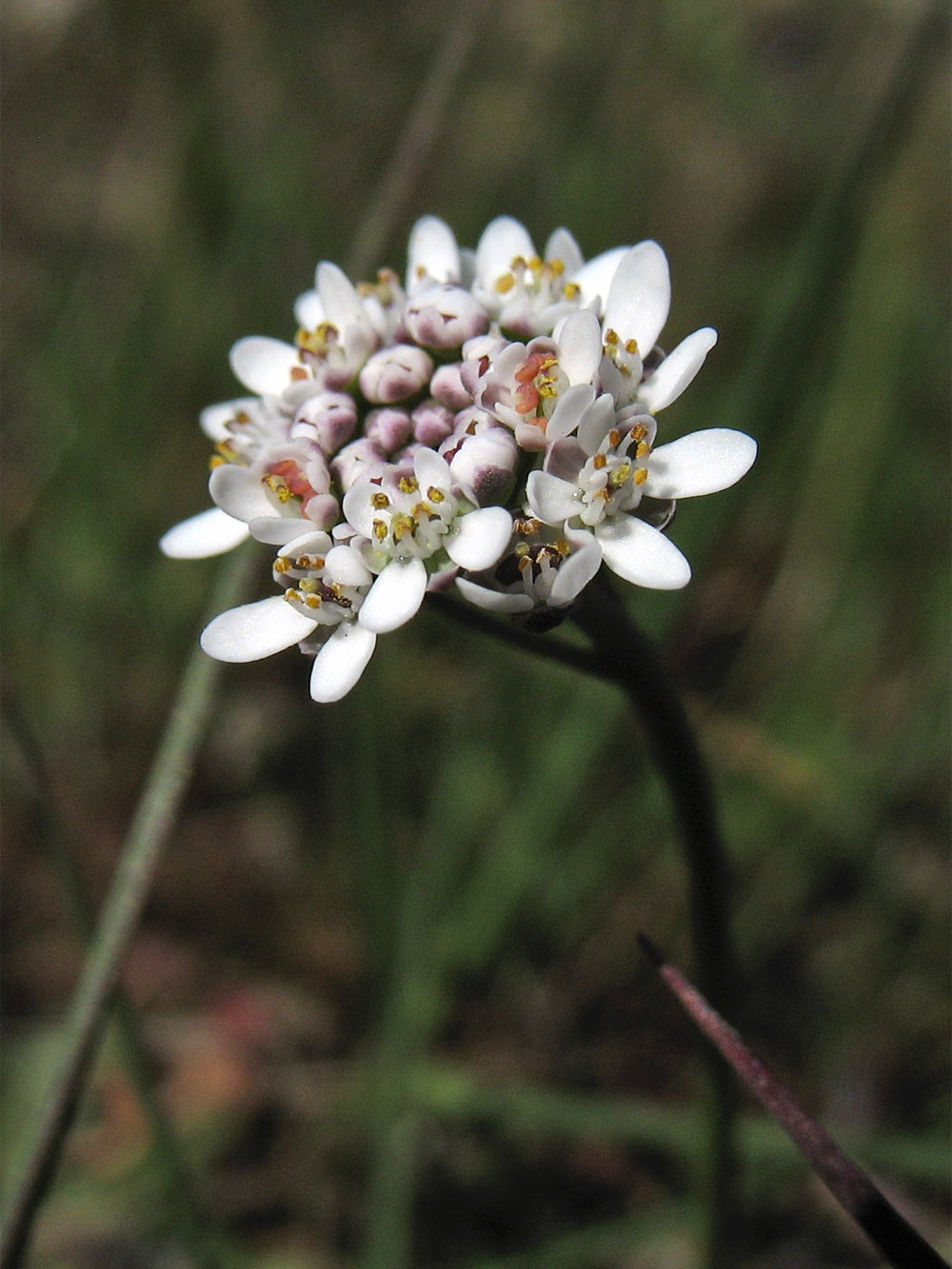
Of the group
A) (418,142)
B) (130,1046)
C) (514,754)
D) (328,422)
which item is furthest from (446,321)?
(514,754)

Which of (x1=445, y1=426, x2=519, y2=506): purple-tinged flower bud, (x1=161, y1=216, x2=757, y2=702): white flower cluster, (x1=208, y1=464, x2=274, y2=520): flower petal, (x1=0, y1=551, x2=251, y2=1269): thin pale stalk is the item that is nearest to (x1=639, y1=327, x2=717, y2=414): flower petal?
(x1=161, y1=216, x2=757, y2=702): white flower cluster

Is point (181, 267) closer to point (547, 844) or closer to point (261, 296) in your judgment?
point (261, 296)

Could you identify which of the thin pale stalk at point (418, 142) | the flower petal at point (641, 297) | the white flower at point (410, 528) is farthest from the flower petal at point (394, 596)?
the thin pale stalk at point (418, 142)

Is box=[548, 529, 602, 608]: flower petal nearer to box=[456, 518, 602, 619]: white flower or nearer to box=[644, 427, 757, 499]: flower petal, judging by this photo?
box=[456, 518, 602, 619]: white flower

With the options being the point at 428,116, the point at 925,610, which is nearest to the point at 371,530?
the point at 428,116

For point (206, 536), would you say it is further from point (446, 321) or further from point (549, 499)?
point (549, 499)
